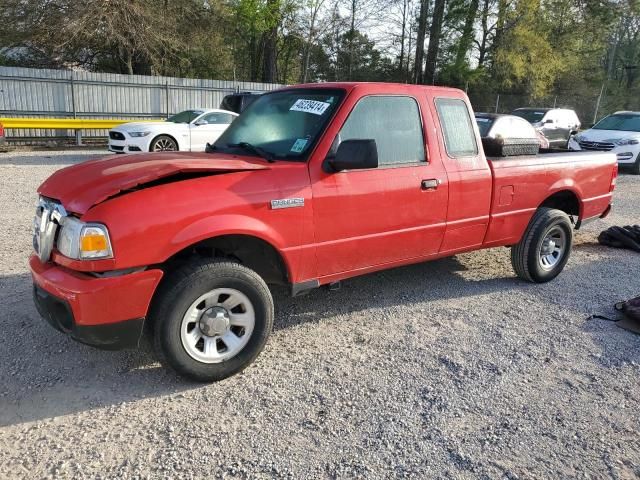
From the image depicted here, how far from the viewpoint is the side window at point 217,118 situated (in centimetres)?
1478

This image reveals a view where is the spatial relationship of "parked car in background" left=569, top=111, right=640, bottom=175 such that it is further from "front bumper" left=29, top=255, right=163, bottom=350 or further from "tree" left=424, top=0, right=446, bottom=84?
"tree" left=424, top=0, right=446, bottom=84

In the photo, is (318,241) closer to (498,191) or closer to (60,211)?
(60,211)

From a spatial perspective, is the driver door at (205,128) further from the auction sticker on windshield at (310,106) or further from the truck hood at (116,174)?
the truck hood at (116,174)

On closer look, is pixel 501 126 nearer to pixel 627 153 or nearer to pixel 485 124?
pixel 485 124

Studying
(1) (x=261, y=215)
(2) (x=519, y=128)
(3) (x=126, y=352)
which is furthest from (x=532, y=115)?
(3) (x=126, y=352)

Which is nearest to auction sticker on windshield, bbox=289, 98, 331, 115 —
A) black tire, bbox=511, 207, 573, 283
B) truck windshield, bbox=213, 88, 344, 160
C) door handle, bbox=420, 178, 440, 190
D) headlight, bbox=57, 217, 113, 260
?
truck windshield, bbox=213, 88, 344, 160

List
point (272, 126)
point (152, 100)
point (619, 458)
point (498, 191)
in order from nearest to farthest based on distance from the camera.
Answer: point (619, 458), point (272, 126), point (498, 191), point (152, 100)

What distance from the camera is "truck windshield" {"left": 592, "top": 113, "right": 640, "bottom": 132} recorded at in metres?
15.8

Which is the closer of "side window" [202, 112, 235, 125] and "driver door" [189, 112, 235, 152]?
"driver door" [189, 112, 235, 152]

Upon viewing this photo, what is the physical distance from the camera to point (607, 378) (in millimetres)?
3625

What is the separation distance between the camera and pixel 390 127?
4129mm

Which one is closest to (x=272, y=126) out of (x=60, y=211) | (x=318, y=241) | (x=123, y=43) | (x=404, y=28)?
(x=318, y=241)

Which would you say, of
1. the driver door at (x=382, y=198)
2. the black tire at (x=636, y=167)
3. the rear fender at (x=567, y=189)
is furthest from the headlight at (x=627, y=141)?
the driver door at (x=382, y=198)

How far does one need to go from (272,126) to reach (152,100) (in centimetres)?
1808
